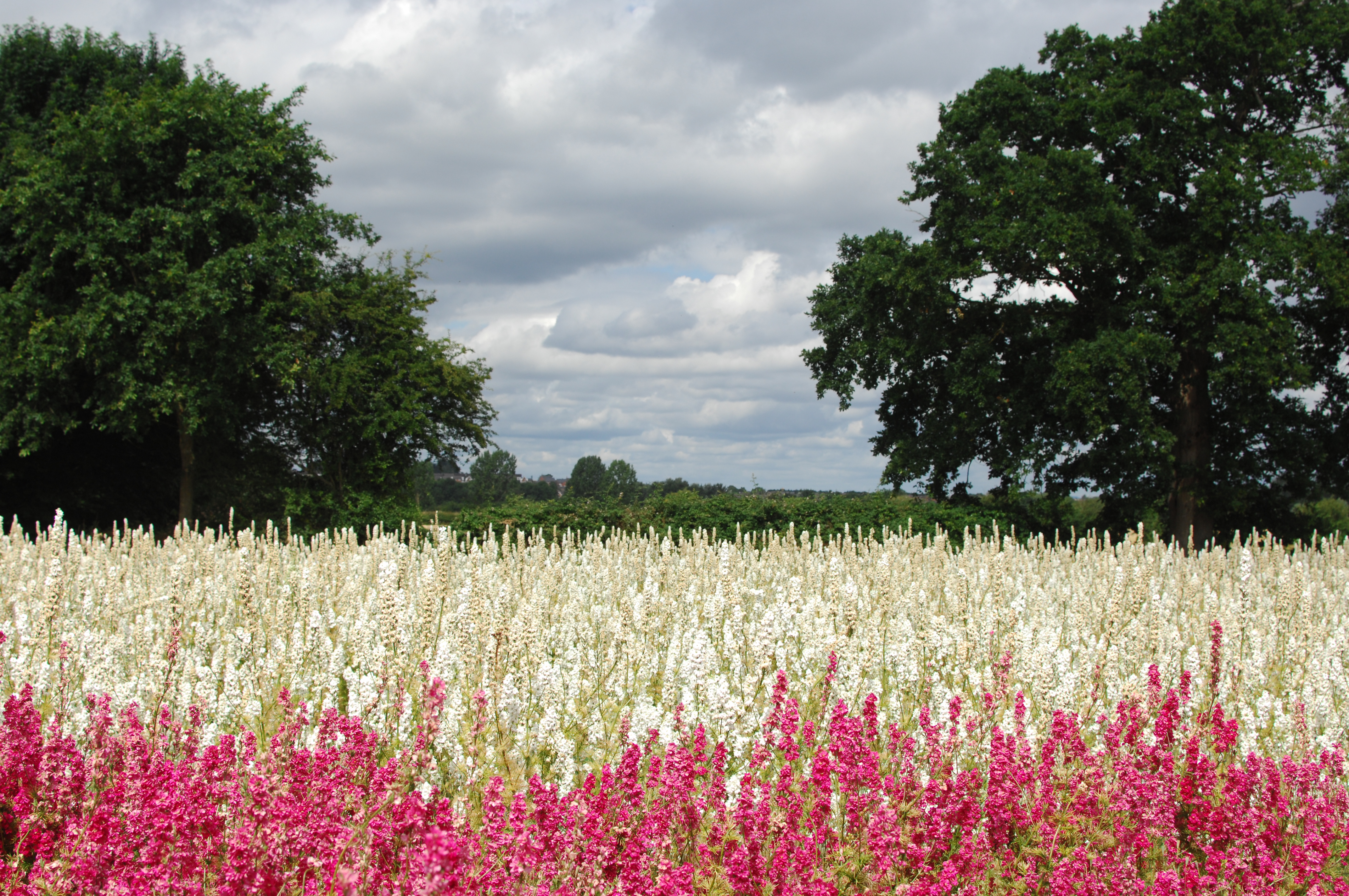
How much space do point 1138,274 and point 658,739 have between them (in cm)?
2235

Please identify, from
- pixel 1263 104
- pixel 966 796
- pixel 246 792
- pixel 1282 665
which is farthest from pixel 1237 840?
pixel 1263 104

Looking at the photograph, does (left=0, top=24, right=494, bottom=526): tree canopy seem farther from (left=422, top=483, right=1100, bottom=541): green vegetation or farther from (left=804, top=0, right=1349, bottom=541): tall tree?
(left=804, top=0, right=1349, bottom=541): tall tree

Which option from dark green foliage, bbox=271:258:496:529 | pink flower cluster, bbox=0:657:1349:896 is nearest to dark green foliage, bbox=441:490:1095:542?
dark green foliage, bbox=271:258:496:529

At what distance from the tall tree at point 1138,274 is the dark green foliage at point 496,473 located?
6227cm

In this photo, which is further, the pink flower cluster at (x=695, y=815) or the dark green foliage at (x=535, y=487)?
the dark green foliage at (x=535, y=487)

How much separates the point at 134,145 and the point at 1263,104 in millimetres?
28313

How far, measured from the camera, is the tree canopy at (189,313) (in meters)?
21.7

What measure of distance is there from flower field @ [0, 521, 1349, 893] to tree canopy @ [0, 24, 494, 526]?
1539cm

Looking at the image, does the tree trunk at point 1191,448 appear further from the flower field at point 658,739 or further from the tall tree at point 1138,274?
the flower field at point 658,739

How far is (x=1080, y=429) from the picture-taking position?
22750 mm

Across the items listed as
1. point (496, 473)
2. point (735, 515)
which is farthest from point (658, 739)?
point (496, 473)

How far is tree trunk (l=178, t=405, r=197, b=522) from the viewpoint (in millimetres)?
23812

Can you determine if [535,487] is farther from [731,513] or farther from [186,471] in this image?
[731,513]

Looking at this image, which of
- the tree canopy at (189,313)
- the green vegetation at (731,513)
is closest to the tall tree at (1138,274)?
the green vegetation at (731,513)
